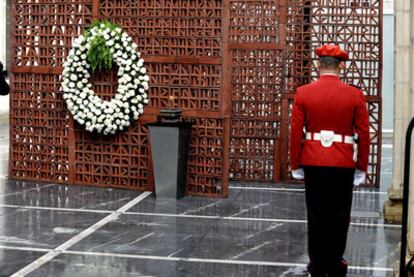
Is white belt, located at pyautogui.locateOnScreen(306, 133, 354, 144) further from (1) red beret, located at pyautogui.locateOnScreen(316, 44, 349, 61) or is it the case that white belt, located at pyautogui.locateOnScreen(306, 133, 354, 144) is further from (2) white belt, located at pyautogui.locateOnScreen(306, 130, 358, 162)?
(1) red beret, located at pyautogui.locateOnScreen(316, 44, 349, 61)

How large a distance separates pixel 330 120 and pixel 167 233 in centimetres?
309

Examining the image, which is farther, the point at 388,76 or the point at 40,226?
the point at 388,76

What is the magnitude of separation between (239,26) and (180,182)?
10.2ft

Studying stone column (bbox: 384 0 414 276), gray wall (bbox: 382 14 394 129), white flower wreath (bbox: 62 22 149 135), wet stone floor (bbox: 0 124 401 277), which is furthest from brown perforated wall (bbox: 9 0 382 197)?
gray wall (bbox: 382 14 394 129)

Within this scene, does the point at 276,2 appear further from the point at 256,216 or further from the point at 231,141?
the point at 256,216

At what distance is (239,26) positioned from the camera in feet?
45.4

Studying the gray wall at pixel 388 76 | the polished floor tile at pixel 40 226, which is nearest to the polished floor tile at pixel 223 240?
the polished floor tile at pixel 40 226

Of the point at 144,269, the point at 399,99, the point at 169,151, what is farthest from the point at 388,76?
the point at 144,269

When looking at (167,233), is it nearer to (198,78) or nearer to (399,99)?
(198,78)

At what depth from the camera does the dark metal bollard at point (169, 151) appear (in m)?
11.8

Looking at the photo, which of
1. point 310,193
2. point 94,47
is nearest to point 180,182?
point 94,47

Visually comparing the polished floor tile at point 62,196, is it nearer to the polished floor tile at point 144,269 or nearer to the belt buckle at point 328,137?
the polished floor tile at point 144,269

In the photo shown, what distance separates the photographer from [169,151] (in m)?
11.8

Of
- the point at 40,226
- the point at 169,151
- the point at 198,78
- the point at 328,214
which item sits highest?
the point at 198,78
